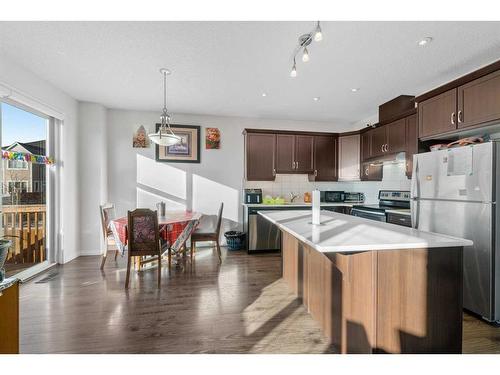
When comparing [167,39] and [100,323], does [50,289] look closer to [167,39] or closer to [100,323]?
[100,323]

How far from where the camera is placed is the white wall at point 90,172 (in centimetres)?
404

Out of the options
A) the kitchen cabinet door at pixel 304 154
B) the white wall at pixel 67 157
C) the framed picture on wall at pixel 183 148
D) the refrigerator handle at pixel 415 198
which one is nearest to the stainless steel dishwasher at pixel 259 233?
the kitchen cabinet door at pixel 304 154

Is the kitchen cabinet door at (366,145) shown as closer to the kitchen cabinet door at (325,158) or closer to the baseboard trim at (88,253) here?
the kitchen cabinet door at (325,158)

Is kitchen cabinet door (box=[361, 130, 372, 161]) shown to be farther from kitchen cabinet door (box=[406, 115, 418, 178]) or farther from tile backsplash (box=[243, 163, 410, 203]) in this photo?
kitchen cabinet door (box=[406, 115, 418, 178])

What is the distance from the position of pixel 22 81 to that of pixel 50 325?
105 inches

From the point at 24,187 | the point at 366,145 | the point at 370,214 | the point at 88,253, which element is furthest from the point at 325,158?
the point at 24,187

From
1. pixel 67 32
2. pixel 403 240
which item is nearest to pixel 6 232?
pixel 67 32

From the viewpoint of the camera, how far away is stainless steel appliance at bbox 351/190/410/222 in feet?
11.4

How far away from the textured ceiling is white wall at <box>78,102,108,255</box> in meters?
0.36

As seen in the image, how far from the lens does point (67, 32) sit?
2.09 metres

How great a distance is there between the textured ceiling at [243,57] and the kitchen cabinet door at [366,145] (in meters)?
0.76

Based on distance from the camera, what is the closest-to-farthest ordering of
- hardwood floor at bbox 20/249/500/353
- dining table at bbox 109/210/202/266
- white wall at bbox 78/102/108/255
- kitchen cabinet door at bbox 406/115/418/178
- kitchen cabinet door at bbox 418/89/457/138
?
hardwood floor at bbox 20/249/500/353 → kitchen cabinet door at bbox 418/89/457/138 → dining table at bbox 109/210/202/266 → kitchen cabinet door at bbox 406/115/418/178 → white wall at bbox 78/102/108/255

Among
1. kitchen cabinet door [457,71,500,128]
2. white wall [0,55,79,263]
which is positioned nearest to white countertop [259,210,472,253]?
kitchen cabinet door [457,71,500,128]

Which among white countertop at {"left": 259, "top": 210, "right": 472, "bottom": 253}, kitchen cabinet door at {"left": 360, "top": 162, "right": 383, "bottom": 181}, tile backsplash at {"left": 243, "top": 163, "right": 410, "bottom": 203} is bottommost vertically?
white countertop at {"left": 259, "top": 210, "right": 472, "bottom": 253}
